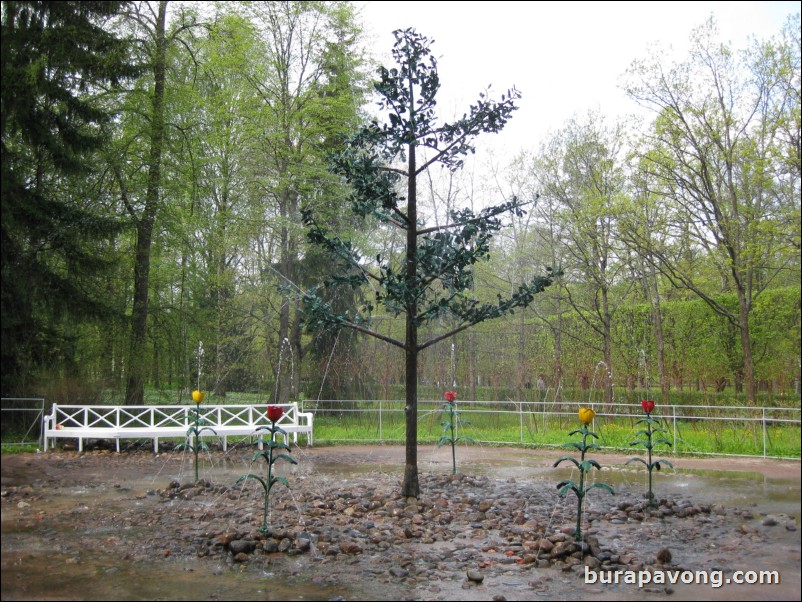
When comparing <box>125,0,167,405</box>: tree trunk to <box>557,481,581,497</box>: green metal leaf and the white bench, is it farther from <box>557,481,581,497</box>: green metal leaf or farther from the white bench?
<box>557,481,581,497</box>: green metal leaf

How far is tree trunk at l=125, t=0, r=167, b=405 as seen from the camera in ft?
31.2

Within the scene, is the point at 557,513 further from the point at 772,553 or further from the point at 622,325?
the point at 622,325

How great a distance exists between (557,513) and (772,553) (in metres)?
3.35

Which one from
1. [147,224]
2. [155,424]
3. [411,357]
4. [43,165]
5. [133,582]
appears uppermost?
[147,224]

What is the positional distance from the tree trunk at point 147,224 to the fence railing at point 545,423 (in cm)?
477

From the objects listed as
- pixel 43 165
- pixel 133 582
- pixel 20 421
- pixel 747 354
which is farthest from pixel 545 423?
pixel 43 165

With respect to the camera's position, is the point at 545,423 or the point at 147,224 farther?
the point at 545,423

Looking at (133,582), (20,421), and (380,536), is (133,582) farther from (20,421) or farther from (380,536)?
(380,536)

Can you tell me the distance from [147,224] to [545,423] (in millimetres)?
8656

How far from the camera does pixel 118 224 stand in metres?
6.32

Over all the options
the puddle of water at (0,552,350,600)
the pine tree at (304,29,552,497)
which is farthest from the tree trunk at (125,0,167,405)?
the puddle of water at (0,552,350,600)

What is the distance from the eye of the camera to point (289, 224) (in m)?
15.6

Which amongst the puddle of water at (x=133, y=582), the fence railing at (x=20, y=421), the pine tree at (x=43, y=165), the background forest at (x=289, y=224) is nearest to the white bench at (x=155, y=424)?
the background forest at (x=289, y=224)

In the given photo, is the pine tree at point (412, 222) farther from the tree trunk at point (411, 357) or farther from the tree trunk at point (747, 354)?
the tree trunk at point (747, 354)
